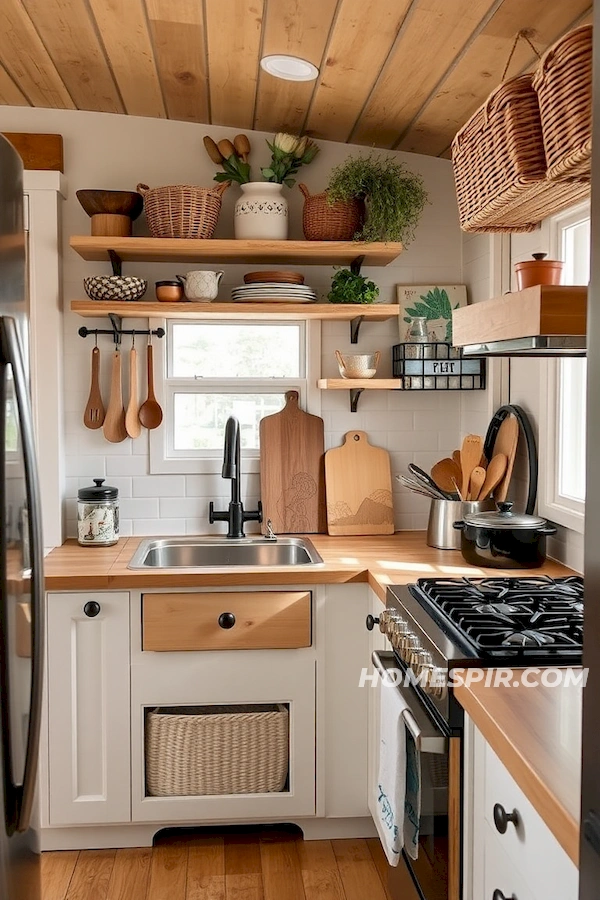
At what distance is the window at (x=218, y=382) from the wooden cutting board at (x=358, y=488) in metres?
0.26

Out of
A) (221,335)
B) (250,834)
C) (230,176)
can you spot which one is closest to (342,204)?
(230,176)

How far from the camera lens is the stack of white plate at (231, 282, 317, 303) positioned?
3096mm

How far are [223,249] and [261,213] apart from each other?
0.64 feet

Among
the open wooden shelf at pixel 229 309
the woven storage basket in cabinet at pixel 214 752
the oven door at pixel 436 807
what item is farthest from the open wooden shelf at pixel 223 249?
the oven door at pixel 436 807

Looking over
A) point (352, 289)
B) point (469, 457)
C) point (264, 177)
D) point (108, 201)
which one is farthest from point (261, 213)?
point (469, 457)

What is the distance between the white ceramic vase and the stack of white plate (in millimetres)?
169

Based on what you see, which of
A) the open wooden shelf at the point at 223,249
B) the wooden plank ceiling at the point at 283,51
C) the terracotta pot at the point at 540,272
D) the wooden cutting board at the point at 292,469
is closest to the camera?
the terracotta pot at the point at 540,272

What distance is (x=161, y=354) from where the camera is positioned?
3340mm

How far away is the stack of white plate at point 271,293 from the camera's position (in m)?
3.10

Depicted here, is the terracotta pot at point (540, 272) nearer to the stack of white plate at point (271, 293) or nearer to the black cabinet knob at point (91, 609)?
the stack of white plate at point (271, 293)

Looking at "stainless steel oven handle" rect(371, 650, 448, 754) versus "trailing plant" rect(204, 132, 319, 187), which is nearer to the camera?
"stainless steel oven handle" rect(371, 650, 448, 754)

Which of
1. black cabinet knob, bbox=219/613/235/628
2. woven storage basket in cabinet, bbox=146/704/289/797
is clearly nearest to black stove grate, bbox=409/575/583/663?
black cabinet knob, bbox=219/613/235/628

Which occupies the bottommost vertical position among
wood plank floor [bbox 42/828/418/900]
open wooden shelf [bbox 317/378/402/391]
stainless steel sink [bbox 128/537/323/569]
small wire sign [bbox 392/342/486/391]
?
wood plank floor [bbox 42/828/418/900]

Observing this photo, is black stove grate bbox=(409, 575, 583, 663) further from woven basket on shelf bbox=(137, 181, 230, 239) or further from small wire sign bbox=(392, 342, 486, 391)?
woven basket on shelf bbox=(137, 181, 230, 239)
